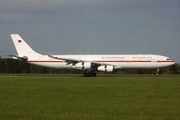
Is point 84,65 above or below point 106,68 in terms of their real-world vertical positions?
above

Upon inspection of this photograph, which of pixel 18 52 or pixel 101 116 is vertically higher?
pixel 18 52

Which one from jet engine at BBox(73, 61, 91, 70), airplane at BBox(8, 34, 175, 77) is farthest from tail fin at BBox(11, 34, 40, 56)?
jet engine at BBox(73, 61, 91, 70)

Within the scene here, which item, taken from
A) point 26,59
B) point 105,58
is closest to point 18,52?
point 26,59

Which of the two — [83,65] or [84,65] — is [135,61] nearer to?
[84,65]

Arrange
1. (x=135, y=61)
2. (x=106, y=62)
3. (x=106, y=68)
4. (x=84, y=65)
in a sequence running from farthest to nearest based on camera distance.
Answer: (x=106, y=62) < (x=135, y=61) < (x=84, y=65) < (x=106, y=68)

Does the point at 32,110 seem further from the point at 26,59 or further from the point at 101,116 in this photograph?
the point at 26,59

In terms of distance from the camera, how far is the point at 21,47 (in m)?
51.3

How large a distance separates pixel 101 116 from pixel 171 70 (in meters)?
64.3

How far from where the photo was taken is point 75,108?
12.2 m

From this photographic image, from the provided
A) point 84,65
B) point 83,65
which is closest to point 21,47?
point 83,65

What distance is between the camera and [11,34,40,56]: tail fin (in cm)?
5100

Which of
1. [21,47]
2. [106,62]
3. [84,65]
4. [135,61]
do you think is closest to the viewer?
[84,65]

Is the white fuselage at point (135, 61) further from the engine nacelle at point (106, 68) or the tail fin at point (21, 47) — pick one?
the tail fin at point (21, 47)

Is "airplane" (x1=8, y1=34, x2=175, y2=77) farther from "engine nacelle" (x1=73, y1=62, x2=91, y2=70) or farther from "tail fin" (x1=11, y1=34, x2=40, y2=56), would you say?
"tail fin" (x1=11, y1=34, x2=40, y2=56)
